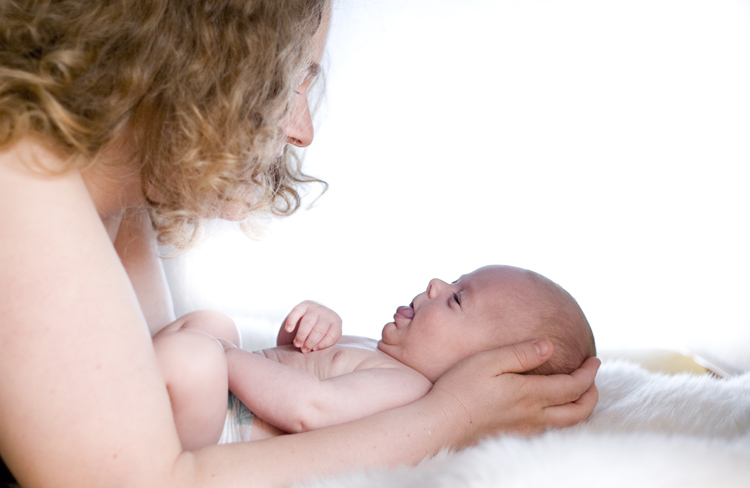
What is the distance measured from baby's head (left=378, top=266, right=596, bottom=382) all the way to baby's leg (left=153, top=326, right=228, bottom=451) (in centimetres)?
44

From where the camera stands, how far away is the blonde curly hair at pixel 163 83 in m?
0.78

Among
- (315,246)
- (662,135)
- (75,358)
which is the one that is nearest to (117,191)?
(75,358)

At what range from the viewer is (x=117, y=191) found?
104 cm

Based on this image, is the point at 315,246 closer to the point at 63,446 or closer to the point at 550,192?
the point at 550,192

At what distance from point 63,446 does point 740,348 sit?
165 cm

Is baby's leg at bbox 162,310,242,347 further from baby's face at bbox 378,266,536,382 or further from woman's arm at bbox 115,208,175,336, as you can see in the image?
baby's face at bbox 378,266,536,382

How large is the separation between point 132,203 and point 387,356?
577mm

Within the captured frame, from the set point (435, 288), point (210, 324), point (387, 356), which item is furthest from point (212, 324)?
point (435, 288)

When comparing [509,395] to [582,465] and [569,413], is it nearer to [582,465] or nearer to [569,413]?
[569,413]

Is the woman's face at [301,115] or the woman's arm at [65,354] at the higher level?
the woman's face at [301,115]

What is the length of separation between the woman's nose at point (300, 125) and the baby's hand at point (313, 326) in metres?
0.34

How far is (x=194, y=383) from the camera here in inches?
33.9

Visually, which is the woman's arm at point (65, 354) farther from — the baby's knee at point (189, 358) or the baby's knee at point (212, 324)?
the baby's knee at point (212, 324)

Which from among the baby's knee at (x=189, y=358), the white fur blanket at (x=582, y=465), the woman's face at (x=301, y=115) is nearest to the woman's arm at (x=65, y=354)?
the baby's knee at (x=189, y=358)
